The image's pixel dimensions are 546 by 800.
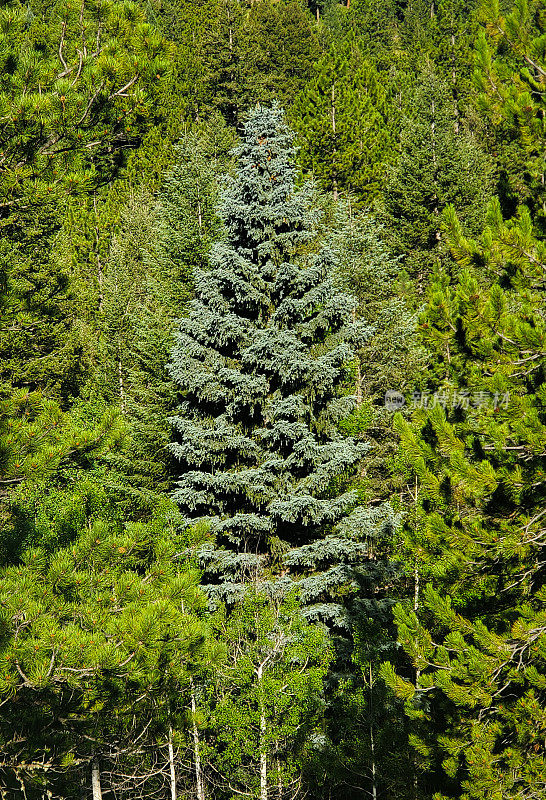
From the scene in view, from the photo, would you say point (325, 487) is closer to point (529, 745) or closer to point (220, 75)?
point (529, 745)

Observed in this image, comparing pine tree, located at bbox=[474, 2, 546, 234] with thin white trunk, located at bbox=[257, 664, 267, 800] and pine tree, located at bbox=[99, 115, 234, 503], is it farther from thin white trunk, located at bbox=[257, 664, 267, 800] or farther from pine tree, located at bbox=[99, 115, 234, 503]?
pine tree, located at bbox=[99, 115, 234, 503]

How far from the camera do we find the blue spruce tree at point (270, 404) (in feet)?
46.6

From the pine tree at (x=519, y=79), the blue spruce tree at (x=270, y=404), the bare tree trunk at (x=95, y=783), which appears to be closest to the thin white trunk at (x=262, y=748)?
the bare tree trunk at (x=95, y=783)

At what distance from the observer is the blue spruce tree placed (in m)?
14.2

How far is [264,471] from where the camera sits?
14242 mm

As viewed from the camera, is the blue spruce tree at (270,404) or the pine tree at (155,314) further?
the pine tree at (155,314)

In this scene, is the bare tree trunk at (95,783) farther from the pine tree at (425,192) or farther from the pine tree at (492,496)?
the pine tree at (425,192)

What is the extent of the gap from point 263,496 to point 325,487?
1.28 meters

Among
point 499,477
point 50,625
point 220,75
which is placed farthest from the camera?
point 220,75

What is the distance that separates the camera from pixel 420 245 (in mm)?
27281

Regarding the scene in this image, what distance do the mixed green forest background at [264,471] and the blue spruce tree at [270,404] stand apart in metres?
0.07

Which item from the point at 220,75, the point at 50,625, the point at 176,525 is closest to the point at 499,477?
the point at 50,625

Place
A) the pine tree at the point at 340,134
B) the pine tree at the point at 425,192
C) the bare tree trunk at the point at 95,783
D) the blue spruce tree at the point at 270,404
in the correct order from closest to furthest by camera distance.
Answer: the bare tree trunk at the point at 95,783 < the blue spruce tree at the point at 270,404 < the pine tree at the point at 425,192 < the pine tree at the point at 340,134

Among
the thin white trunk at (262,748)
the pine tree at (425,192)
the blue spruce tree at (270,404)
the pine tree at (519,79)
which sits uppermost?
the pine tree at (519,79)
